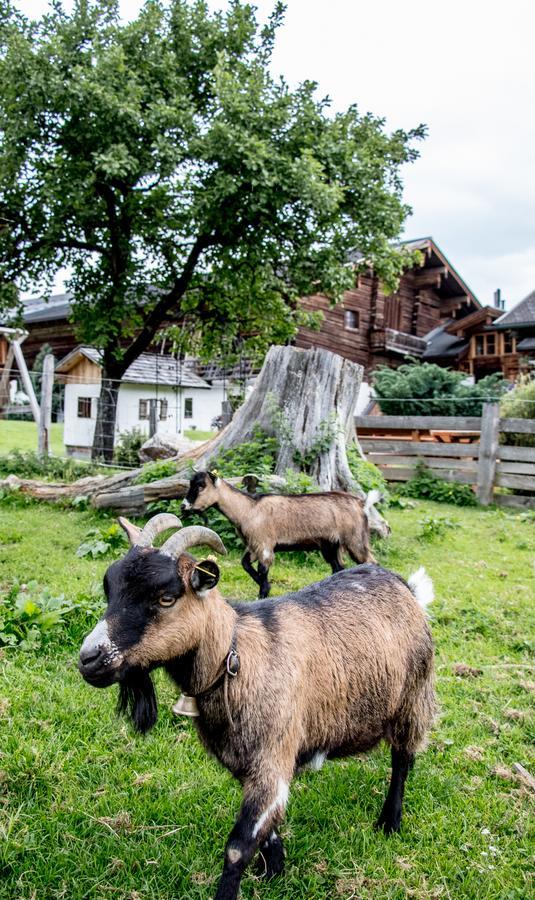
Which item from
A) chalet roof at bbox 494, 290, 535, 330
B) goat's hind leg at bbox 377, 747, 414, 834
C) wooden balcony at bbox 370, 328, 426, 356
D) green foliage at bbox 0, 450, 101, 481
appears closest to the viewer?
goat's hind leg at bbox 377, 747, 414, 834

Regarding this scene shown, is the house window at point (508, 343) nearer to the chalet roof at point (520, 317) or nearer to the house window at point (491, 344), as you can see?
the house window at point (491, 344)

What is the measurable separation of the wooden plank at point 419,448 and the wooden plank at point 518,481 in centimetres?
64

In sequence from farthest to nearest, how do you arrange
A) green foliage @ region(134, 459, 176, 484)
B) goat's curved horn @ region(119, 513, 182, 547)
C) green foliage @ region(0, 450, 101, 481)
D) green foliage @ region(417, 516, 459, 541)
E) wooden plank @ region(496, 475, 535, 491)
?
1. green foliage @ region(0, 450, 101, 481)
2. wooden plank @ region(496, 475, 535, 491)
3. green foliage @ region(134, 459, 176, 484)
4. green foliage @ region(417, 516, 459, 541)
5. goat's curved horn @ region(119, 513, 182, 547)

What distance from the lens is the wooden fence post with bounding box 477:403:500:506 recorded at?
1111 centimetres

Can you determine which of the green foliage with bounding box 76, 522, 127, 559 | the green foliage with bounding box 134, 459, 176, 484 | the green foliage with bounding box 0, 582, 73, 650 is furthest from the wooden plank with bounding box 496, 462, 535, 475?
the green foliage with bounding box 0, 582, 73, 650

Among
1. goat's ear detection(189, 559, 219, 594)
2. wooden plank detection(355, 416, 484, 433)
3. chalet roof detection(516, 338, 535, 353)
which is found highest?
chalet roof detection(516, 338, 535, 353)

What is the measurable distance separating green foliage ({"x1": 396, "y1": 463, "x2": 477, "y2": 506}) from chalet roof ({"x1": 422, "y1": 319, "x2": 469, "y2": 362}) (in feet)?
67.9

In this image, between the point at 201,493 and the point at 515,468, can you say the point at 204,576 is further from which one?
the point at 515,468

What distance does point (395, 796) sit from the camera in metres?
2.70

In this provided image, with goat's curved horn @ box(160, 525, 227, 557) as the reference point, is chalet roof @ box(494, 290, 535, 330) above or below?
above

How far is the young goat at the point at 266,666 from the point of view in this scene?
2.07m

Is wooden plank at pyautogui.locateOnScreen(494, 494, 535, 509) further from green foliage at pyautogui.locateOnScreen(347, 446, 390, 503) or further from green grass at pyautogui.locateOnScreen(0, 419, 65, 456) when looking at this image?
green grass at pyautogui.locateOnScreen(0, 419, 65, 456)

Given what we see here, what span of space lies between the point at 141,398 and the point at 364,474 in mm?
16239

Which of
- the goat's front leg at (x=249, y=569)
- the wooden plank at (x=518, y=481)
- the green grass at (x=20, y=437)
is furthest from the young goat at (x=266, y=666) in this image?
the green grass at (x=20, y=437)
